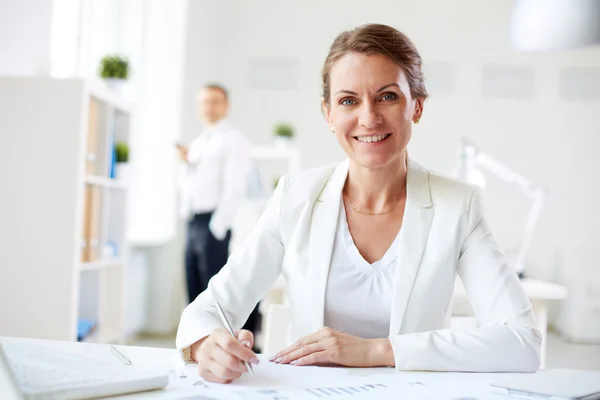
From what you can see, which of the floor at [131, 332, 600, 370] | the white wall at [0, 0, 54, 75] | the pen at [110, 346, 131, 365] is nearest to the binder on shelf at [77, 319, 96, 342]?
the floor at [131, 332, 600, 370]

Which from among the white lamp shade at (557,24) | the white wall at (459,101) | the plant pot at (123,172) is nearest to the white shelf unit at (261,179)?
the white wall at (459,101)

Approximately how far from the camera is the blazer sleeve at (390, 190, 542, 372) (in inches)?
47.4

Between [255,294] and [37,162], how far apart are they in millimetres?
1938

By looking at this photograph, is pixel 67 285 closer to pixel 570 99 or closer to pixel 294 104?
pixel 294 104

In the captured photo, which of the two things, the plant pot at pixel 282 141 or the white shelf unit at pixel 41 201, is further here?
the plant pot at pixel 282 141

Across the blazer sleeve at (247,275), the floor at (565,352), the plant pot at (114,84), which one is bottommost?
the floor at (565,352)

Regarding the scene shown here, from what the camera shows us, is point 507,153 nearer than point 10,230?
No

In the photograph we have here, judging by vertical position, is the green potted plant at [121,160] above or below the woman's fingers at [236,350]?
above

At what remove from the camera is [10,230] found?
305 centimetres

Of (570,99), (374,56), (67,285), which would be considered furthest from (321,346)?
(570,99)

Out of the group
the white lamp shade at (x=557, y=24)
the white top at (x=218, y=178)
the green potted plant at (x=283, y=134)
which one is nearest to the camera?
the white lamp shade at (x=557, y=24)

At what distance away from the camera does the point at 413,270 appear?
55.9 inches

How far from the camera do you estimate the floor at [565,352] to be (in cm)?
488

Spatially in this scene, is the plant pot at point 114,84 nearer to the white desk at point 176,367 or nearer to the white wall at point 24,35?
the white wall at point 24,35
